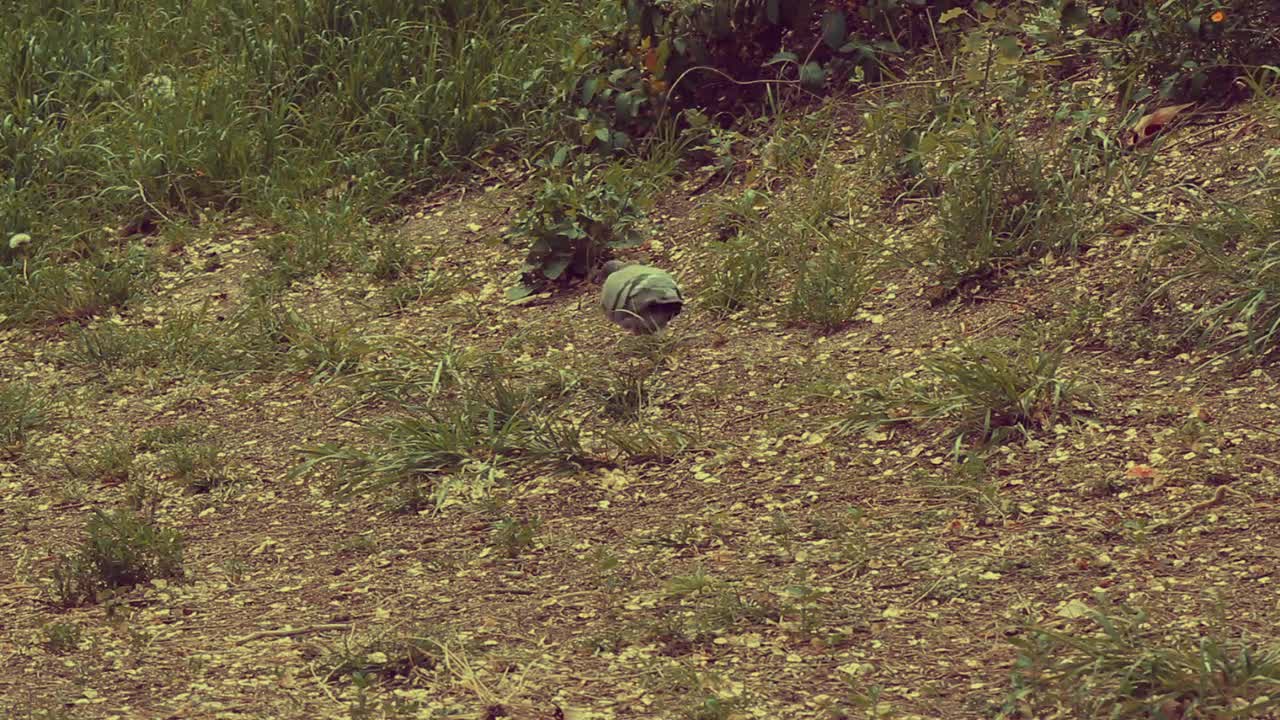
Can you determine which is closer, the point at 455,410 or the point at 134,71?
the point at 455,410

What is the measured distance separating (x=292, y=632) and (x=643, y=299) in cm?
172

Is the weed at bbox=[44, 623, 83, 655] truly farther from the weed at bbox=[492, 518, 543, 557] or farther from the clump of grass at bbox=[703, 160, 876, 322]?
the clump of grass at bbox=[703, 160, 876, 322]

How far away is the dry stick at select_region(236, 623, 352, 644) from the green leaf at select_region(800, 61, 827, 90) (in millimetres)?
2948

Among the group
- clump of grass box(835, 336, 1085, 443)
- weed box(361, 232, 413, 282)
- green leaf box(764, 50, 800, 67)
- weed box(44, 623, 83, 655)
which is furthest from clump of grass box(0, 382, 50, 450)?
green leaf box(764, 50, 800, 67)

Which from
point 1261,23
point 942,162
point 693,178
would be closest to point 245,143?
point 693,178

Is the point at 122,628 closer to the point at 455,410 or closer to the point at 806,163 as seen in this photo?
the point at 455,410

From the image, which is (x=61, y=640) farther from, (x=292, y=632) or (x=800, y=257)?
(x=800, y=257)

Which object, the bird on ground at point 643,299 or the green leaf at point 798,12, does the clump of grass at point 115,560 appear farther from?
the green leaf at point 798,12

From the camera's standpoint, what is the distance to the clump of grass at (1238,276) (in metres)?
4.07

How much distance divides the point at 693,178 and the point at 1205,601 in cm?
305

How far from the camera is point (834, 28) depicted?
573 centimetres

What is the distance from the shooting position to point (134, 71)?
22.9 ft

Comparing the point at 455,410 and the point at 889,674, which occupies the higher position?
the point at 889,674

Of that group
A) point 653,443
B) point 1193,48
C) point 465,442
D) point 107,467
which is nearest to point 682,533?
point 653,443
